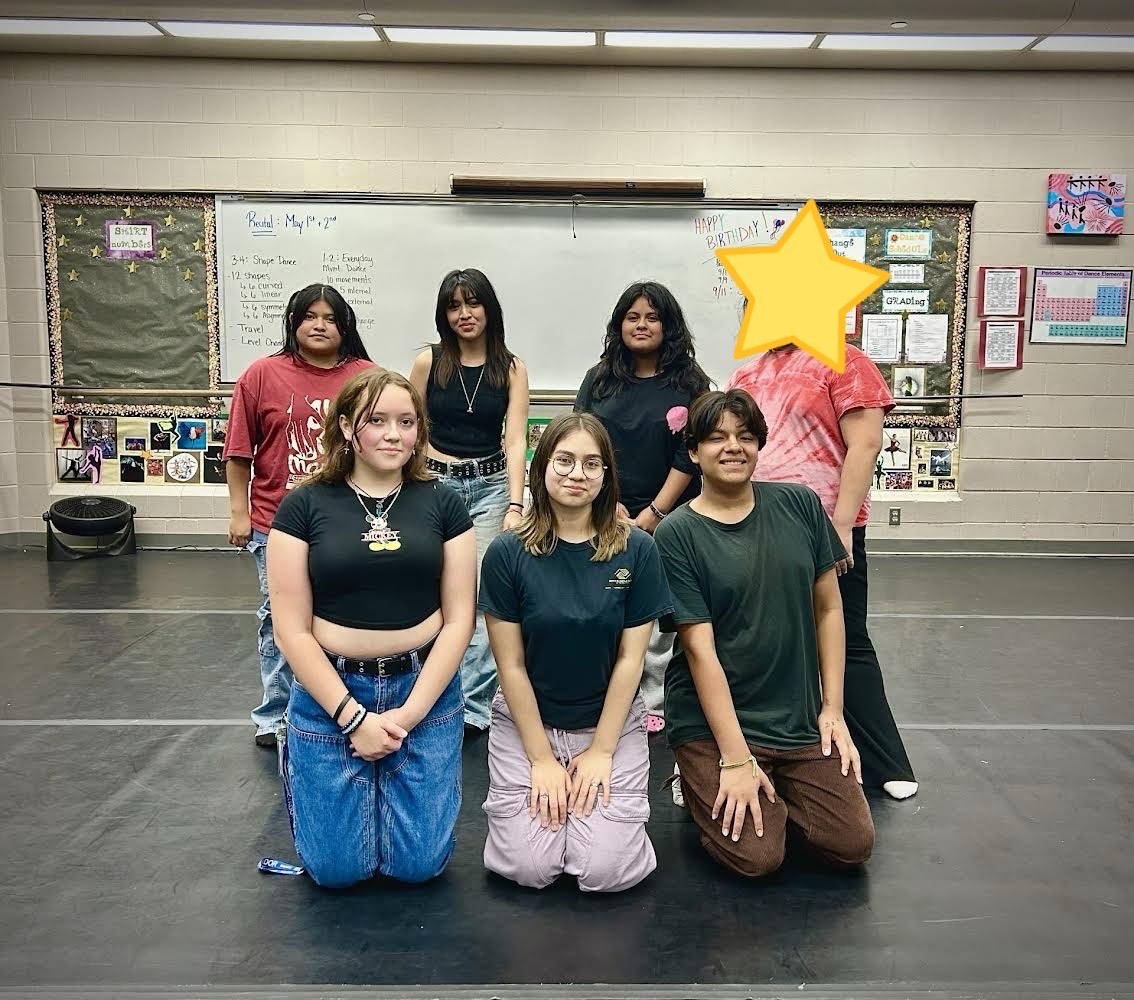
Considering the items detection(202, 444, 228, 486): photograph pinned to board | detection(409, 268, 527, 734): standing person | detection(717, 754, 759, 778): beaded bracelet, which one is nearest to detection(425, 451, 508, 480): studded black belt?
detection(409, 268, 527, 734): standing person

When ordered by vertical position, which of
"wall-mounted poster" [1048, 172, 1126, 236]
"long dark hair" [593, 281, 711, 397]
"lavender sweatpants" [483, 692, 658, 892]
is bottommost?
"lavender sweatpants" [483, 692, 658, 892]

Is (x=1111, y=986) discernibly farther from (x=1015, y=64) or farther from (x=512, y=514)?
(x=1015, y=64)

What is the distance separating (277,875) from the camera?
1.97 m

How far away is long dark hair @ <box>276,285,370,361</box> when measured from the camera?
2508 millimetres

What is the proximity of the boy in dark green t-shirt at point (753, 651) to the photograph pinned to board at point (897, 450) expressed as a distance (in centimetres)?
375

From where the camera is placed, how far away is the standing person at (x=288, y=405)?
8.27ft

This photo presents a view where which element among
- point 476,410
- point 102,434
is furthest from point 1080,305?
point 102,434

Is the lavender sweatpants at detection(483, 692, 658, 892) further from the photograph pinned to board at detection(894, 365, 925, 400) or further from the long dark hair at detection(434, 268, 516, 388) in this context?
the photograph pinned to board at detection(894, 365, 925, 400)

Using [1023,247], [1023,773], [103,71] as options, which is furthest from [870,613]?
[103,71]

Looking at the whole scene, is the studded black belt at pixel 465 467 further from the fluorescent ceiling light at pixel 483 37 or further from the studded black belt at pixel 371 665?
the fluorescent ceiling light at pixel 483 37

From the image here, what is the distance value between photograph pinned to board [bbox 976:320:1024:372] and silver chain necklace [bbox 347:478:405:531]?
4.53 metres

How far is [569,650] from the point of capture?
198 centimetres

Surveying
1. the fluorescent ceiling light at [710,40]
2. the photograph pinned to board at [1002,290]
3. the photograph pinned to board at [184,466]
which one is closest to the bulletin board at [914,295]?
the photograph pinned to board at [1002,290]

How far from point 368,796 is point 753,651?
0.86 m
